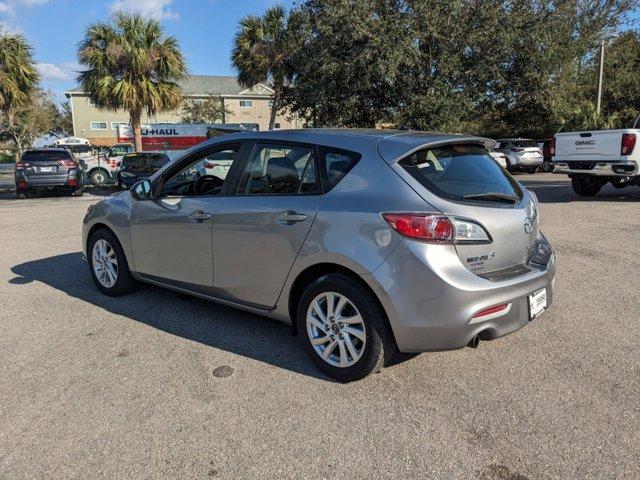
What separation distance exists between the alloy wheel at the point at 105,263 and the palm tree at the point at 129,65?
1646 cm

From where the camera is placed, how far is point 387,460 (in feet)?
8.61

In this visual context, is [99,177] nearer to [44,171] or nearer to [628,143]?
[44,171]

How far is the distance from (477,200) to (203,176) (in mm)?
2473

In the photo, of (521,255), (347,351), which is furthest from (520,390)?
(347,351)

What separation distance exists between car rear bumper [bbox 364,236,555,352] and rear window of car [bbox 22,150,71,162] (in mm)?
16423

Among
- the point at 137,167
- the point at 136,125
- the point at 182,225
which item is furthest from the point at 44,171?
the point at 182,225

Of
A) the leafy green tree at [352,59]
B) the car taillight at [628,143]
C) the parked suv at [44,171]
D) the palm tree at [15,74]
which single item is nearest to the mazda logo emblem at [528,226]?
the car taillight at [628,143]

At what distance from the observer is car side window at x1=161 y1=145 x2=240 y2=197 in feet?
13.8

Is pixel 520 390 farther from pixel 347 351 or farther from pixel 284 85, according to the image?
pixel 284 85

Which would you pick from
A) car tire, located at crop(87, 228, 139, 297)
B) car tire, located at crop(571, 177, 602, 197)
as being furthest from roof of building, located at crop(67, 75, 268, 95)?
car tire, located at crop(87, 228, 139, 297)

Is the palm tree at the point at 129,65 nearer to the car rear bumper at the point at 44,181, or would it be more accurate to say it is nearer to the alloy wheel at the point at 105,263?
the car rear bumper at the point at 44,181

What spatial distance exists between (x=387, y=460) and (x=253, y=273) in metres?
1.68

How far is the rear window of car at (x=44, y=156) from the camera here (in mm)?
16578

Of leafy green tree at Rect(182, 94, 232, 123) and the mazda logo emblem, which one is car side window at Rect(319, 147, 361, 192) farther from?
leafy green tree at Rect(182, 94, 232, 123)
